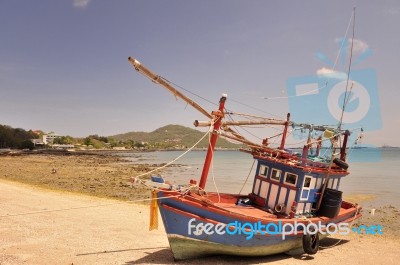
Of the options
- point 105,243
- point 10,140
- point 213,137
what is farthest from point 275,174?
point 10,140

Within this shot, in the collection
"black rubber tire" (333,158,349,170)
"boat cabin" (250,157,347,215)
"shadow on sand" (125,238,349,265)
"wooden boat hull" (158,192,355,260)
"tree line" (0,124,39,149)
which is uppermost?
"black rubber tire" (333,158,349,170)

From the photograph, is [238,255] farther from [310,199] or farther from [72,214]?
[72,214]

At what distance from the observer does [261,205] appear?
15.3 m

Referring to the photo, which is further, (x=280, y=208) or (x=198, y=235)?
(x=280, y=208)

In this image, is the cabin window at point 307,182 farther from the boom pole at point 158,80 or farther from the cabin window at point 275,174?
the boom pole at point 158,80

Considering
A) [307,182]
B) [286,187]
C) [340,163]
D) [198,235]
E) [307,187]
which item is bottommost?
[198,235]

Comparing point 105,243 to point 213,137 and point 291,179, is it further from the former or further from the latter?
point 291,179

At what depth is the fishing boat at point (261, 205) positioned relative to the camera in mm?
11391

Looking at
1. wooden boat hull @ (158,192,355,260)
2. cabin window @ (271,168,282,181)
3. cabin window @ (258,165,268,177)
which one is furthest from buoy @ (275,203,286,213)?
wooden boat hull @ (158,192,355,260)

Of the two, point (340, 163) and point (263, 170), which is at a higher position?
point (340, 163)

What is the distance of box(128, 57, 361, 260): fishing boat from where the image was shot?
11391mm

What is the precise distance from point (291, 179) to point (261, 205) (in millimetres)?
2125

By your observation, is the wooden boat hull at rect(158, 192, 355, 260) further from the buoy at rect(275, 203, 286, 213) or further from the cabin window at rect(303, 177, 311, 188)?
the cabin window at rect(303, 177, 311, 188)

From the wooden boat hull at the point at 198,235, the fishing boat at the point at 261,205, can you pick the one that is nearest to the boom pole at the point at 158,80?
the fishing boat at the point at 261,205
